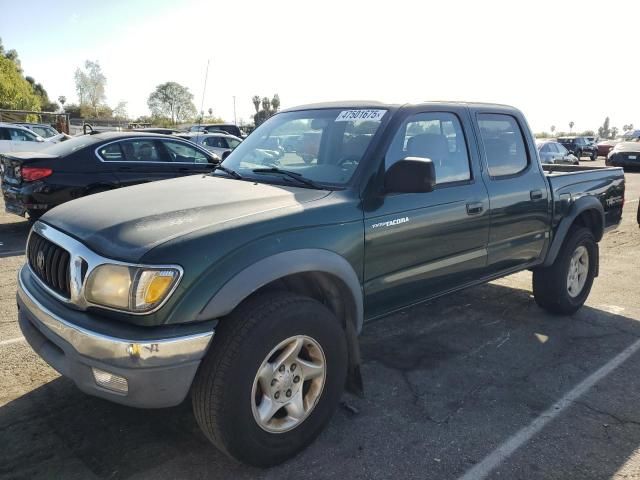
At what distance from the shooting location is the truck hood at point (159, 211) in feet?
7.93

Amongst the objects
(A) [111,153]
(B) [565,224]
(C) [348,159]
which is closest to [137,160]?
(A) [111,153]

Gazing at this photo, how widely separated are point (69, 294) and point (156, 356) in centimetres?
64

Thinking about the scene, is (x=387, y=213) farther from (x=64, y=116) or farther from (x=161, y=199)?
(x=64, y=116)

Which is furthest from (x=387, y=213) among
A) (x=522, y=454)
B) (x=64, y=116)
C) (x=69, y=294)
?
(x=64, y=116)

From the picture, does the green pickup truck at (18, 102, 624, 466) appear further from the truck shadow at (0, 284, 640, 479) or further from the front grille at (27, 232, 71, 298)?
the truck shadow at (0, 284, 640, 479)

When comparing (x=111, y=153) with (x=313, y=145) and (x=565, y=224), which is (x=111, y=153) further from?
(x=565, y=224)

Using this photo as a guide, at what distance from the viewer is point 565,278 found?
4.82 m

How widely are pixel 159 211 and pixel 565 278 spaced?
3.78 m

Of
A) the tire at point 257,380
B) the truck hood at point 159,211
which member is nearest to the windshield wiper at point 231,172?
the truck hood at point 159,211

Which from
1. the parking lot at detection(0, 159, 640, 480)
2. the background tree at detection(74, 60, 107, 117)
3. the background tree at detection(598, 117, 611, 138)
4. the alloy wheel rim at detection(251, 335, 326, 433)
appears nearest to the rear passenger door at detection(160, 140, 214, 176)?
the parking lot at detection(0, 159, 640, 480)

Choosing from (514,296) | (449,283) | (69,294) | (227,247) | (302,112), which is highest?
(302,112)

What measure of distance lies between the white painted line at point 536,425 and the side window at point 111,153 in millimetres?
6835

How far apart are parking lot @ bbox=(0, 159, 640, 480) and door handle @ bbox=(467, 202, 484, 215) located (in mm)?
1150

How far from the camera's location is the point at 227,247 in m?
2.41
